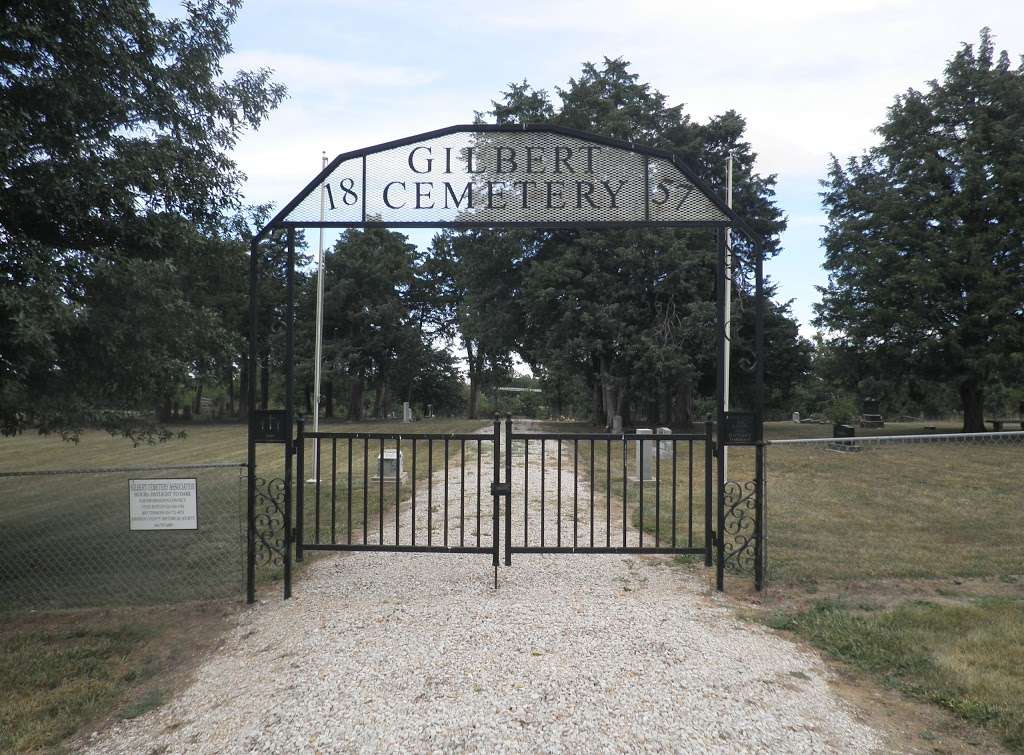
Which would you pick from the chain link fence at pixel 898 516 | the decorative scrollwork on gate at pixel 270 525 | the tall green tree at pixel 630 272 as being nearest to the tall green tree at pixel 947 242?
the tall green tree at pixel 630 272

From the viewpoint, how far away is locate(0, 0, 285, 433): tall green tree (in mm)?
4691

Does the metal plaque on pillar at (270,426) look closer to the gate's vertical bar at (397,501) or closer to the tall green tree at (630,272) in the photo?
the gate's vertical bar at (397,501)

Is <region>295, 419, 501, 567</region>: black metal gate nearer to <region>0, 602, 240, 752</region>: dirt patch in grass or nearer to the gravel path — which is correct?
the gravel path

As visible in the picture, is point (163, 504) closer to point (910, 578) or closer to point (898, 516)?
point (910, 578)

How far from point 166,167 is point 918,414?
46.7 meters

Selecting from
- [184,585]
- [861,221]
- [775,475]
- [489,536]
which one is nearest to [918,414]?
Result: [861,221]

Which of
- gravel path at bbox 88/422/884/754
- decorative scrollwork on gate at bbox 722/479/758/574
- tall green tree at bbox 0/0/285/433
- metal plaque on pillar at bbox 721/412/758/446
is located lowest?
gravel path at bbox 88/422/884/754

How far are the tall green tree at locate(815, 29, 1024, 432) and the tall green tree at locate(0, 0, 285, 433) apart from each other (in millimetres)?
23292

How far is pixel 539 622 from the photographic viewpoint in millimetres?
4551

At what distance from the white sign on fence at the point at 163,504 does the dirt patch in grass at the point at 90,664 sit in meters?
0.70

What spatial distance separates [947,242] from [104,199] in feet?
84.5

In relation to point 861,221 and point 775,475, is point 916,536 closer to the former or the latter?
point 775,475

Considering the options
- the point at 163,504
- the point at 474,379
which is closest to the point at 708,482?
the point at 163,504

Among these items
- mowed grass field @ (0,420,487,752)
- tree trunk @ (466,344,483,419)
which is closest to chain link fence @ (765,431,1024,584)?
mowed grass field @ (0,420,487,752)
